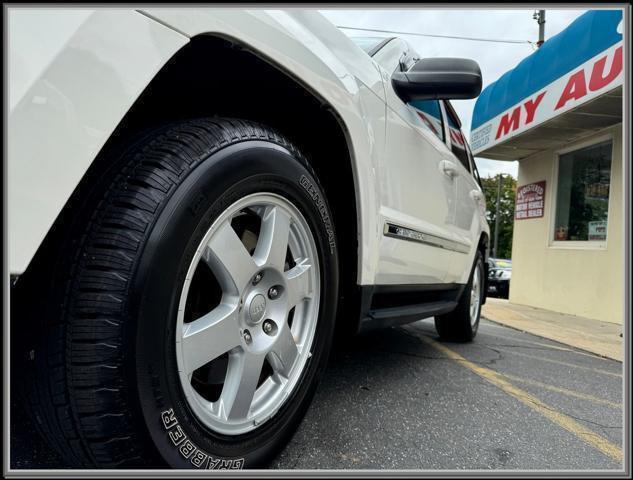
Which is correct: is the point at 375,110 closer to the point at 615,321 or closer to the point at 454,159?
the point at 454,159

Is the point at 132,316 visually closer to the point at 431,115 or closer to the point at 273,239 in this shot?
the point at 273,239

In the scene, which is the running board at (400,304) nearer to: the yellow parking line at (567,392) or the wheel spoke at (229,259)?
the yellow parking line at (567,392)

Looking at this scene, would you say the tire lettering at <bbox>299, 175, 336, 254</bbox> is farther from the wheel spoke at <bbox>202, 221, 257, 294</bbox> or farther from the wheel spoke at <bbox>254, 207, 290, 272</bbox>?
the wheel spoke at <bbox>202, 221, 257, 294</bbox>

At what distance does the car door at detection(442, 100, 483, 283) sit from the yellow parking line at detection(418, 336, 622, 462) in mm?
625

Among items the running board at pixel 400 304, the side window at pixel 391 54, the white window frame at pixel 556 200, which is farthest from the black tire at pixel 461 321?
the white window frame at pixel 556 200

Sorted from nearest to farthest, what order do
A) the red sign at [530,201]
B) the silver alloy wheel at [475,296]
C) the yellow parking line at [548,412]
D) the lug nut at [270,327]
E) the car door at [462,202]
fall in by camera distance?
the lug nut at [270,327] < the yellow parking line at [548,412] < the car door at [462,202] < the silver alloy wheel at [475,296] < the red sign at [530,201]

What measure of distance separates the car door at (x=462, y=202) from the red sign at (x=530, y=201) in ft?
18.2

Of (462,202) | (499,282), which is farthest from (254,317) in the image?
(499,282)

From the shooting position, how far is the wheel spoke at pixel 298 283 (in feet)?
4.71

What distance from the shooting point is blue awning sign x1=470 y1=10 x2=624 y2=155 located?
5.28m

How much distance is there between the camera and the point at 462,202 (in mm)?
3162

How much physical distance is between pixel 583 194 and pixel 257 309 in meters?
7.87

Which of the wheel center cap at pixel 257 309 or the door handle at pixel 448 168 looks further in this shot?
the door handle at pixel 448 168

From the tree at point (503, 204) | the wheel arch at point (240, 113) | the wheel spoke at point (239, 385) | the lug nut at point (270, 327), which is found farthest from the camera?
the tree at point (503, 204)
